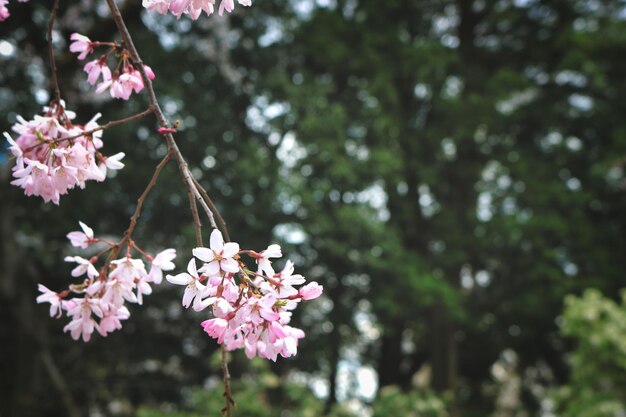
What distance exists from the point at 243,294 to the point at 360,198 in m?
5.97

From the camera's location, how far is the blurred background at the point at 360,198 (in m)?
5.67

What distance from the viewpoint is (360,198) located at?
684 centimetres

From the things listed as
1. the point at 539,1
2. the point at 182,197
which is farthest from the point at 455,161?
the point at 182,197

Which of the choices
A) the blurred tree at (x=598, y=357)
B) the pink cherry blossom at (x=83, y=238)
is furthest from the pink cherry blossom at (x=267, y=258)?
the blurred tree at (x=598, y=357)

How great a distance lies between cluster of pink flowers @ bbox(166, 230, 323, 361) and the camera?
2.85 ft

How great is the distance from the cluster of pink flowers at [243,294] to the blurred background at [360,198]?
13.1 ft

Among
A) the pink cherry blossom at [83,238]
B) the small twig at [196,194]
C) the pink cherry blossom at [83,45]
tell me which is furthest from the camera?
the pink cherry blossom at [83,45]

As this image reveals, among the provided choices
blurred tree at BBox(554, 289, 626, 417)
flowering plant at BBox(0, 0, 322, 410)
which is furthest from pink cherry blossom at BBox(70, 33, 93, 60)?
blurred tree at BBox(554, 289, 626, 417)

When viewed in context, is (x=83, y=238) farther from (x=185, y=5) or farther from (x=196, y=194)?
(x=185, y=5)

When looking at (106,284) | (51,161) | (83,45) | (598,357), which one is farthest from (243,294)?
(598,357)

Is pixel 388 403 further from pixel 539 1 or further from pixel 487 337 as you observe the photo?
pixel 539 1

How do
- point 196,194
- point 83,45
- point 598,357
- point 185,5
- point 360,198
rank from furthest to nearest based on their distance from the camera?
point 360,198 < point 598,357 < point 83,45 < point 185,5 < point 196,194

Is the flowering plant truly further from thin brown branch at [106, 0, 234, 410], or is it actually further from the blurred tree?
the blurred tree

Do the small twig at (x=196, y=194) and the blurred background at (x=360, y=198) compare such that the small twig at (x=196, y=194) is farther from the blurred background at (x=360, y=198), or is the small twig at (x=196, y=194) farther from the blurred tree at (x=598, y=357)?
the blurred background at (x=360, y=198)
